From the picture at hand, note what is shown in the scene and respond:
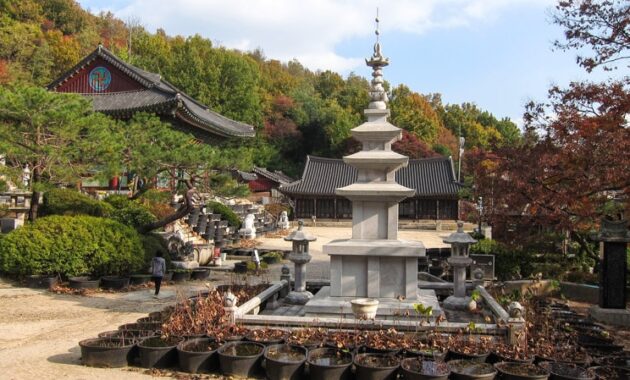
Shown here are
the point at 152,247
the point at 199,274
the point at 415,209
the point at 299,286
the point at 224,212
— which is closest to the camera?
the point at 299,286

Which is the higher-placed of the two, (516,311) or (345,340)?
(516,311)

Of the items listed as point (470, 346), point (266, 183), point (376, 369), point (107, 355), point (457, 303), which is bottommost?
point (107, 355)

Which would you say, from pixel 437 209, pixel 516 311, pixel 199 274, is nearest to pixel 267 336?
pixel 516 311

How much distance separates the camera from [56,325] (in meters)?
10.7

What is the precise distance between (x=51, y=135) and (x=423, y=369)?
45.6 feet

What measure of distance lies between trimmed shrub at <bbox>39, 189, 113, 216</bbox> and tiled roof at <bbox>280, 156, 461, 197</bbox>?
27.4 meters

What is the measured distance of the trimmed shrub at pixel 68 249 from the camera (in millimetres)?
14742

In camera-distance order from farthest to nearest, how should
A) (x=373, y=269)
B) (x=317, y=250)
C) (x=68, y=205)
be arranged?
(x=317, y=250)
(x=68, y=205)
(x=373, y=269)

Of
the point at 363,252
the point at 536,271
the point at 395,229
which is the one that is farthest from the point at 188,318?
the point at 536,271

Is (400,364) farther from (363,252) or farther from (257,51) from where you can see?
(257,51)

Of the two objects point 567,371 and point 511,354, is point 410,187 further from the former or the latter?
point 567,371

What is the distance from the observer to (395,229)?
11.2 m

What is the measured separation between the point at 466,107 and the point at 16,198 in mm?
72359

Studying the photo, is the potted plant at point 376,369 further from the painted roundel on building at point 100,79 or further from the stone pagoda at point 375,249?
the painted roundel on building at point 100,79
